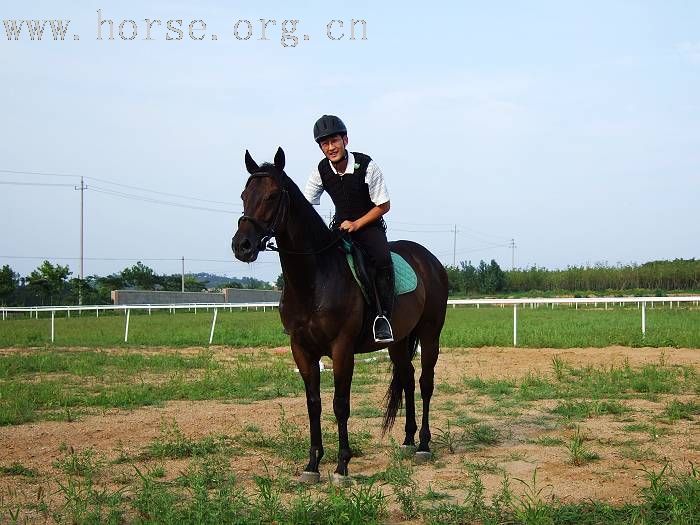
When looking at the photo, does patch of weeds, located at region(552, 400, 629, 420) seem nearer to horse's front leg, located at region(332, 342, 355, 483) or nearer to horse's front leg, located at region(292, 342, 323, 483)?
horse's front leg, located at region(332, 342, 355, 483)

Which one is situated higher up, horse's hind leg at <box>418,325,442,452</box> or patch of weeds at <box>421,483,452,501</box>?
horse's hind leg at <box>418,325,442,452</box>

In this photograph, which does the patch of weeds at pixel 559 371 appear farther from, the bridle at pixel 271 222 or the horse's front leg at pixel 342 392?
the bridle at pixel 271 222

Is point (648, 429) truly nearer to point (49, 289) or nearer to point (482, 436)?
point (482, 436)

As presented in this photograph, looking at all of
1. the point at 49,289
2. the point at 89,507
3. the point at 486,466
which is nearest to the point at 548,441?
the point at 486,466

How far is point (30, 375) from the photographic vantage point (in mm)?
12250

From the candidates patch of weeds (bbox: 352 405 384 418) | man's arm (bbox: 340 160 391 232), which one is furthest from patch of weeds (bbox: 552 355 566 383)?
man's arm (bbox: 340 160 391 232)

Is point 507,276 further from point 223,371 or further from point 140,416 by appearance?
point 140,416

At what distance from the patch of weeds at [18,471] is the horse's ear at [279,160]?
3019mm

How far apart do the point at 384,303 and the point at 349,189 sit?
1013 millimetres

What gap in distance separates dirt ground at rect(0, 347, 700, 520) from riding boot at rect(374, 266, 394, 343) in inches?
42.0

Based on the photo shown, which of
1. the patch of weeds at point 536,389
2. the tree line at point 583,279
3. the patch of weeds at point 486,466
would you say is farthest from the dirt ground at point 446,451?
the tree line at point 583,279

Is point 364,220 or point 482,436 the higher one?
point 364,220

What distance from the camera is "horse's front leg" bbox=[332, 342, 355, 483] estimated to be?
5.48 metres

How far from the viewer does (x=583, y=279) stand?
57.5 metres
